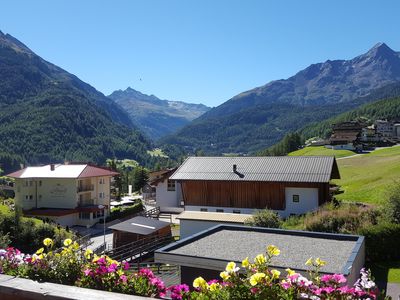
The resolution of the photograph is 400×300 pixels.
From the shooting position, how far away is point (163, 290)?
4.39 m

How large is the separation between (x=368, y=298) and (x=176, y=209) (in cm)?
4840

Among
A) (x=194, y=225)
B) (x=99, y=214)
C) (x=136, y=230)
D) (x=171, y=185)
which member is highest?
(x=171, y=185)

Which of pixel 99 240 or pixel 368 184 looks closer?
pixel 368 184

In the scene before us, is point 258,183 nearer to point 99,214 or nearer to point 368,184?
point 368,184

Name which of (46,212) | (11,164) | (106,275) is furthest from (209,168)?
(11,164)

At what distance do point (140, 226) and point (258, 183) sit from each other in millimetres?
11762

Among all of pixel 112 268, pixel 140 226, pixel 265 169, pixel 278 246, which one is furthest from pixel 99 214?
pixel 112 268

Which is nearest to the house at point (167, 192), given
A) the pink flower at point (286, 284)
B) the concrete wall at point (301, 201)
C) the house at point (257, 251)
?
the concrete wall at point (301, 201)

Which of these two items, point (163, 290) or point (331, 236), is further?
point (331, 236)

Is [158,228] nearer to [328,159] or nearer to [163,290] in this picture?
[328,159]

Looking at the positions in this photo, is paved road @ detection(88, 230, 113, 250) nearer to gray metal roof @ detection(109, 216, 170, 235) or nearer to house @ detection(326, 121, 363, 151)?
gray metal roof @ detection(109, 216, 170, 235)

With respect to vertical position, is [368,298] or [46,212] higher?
[368,298]

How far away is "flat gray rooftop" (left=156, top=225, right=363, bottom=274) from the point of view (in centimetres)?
1384

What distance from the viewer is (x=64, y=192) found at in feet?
185
